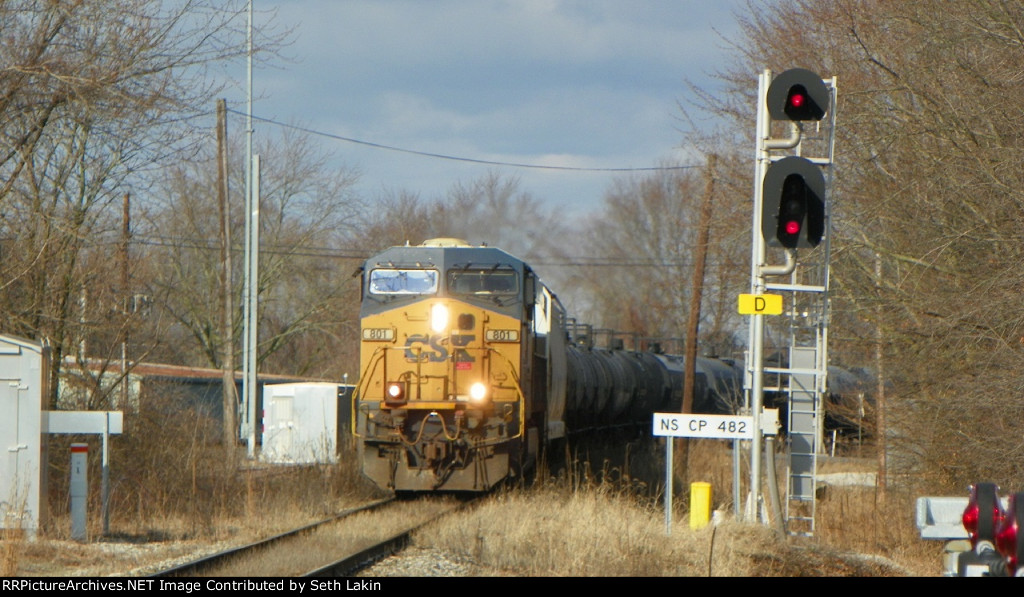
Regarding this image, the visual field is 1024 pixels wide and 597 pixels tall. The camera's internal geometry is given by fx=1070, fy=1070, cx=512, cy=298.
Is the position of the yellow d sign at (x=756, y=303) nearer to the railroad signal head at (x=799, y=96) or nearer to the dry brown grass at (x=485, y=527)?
the railroad signal head at (x=799, y=96)

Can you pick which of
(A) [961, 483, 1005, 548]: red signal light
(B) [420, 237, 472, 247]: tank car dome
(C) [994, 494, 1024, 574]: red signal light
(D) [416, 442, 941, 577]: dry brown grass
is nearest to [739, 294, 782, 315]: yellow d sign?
(D) [416, 442, 941, 577]: dry brown grass

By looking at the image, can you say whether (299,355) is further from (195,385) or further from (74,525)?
(74,525)

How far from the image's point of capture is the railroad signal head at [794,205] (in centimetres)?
970

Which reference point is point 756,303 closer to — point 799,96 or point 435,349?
point 799,96

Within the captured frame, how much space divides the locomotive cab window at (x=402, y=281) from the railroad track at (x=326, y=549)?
3079mm

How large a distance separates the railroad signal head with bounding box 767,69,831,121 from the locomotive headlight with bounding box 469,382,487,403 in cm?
616

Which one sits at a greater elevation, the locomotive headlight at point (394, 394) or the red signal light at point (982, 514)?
the locomotive headlight at point (394, 394)

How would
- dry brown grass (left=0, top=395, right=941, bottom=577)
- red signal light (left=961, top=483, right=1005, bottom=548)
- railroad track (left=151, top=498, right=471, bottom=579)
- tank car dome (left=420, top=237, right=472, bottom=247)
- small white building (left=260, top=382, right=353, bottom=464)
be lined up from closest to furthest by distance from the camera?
red signal light (left=961, top=483, right=1005, bottom=548) < railroad track (left=151, top=498, right=471, bottom=579) < dry brown grass (left=0, top=395, right=941, bottom=577) < tank car dome (left=420, top=237, right=472, bottom=247) < small white building (left=260, top=382, right=353, bottom=464)

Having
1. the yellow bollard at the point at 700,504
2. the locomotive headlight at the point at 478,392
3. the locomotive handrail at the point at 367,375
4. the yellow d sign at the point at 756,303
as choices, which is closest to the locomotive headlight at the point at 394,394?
the locomotive handrail at the point at 367,375

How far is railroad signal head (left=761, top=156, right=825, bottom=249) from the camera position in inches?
382

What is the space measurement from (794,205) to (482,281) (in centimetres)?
630

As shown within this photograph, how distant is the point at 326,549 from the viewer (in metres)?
10.6

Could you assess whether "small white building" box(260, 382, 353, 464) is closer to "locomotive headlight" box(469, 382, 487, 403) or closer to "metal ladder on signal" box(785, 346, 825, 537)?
"locomotive headlight" box(469, 382, 487, 403)
